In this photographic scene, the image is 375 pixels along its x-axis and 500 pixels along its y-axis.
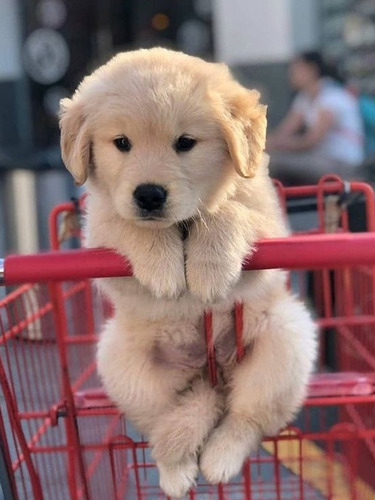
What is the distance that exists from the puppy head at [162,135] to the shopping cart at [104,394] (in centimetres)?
24

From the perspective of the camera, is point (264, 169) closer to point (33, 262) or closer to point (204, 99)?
point (204, 99)

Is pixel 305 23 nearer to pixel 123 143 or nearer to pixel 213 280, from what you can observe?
pixel 123 143

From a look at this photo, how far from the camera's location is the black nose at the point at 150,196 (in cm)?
167

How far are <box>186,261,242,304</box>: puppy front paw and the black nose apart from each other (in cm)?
16

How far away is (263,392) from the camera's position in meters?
1.89

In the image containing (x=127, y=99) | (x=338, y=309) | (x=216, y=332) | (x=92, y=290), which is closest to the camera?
(x=127, y=99)

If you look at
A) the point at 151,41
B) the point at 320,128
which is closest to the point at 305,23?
the point at 151,41

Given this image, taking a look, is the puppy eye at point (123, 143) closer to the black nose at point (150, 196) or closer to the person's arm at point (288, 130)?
the black nose at point (150, 196)

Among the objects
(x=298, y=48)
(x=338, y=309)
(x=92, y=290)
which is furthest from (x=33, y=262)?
(x=298, y=48)

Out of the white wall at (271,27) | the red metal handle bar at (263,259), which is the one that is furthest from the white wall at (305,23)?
the red metal handle bar at (263,259)

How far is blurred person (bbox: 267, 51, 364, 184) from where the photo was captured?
5457 millimetres

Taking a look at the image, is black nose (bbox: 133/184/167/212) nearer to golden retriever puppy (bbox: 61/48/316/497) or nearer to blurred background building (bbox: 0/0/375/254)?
golden retriever puppy (bbox: 61/48/316/497)

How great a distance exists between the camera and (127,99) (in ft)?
5.81

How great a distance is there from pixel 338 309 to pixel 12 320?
1.25 meters
